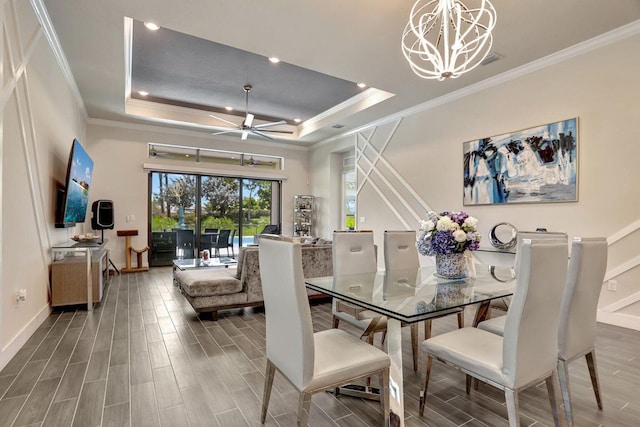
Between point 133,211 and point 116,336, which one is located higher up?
point 133,211

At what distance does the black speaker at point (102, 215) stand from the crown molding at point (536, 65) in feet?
19.1

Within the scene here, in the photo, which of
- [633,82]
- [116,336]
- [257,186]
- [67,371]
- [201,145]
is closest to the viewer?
[67,371]

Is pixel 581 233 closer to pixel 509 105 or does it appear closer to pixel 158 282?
pixel 509 105

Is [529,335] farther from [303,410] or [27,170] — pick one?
[27,170]

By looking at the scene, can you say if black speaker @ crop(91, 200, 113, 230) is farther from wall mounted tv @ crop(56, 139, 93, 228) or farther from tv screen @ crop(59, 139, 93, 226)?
wall mounted tv @ crop(56, 139, 93, 228)

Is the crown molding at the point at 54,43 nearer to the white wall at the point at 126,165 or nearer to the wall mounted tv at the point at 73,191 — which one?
the wall mounted tv at the point at 73,191

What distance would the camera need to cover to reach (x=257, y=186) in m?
8.49

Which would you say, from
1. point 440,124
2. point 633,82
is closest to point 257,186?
point 440,124

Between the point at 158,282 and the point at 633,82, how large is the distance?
686cm

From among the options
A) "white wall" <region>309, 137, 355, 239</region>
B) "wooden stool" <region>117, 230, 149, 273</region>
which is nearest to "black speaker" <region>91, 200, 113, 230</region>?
"wooden stool" <region>117, 230, 149, 273</region>

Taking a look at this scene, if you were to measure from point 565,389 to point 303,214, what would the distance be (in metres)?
7.25

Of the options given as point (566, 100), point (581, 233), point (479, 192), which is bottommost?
point (581, 233)

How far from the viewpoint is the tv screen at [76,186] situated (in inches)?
152

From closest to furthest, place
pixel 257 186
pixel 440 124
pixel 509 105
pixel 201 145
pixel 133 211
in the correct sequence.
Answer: pixel 509 105 → pixel 440 124 → pixel 133 211 → pixel 201 145 → pixel 257 186
